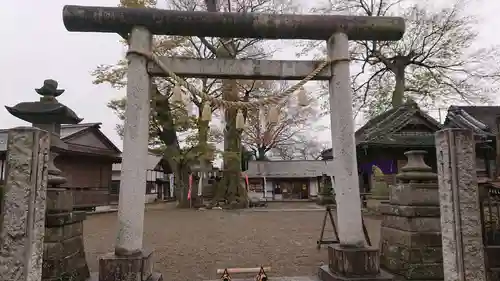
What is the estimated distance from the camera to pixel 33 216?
324 cm

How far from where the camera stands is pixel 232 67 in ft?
17.7

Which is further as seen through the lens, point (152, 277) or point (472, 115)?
point (472, 115)

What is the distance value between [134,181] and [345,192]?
3.14 metres

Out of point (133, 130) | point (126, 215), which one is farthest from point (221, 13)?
point (126, 215)

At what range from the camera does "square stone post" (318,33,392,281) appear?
488 centimetres

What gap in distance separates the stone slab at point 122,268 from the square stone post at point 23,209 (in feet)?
4.17

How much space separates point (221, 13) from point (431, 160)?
1590 cm

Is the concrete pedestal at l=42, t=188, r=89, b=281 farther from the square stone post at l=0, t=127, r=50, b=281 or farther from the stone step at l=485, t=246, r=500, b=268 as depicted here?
the stone step at l=485, t=246, r=500, b=268

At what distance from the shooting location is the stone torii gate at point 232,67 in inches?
190

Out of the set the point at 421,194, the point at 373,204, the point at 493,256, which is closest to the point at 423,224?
the point at 421,194

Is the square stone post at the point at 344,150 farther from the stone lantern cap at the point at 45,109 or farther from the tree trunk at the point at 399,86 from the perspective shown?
the tree trunk at the point at 399,86

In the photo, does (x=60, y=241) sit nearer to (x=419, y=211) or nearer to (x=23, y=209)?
(x=23, y=209)

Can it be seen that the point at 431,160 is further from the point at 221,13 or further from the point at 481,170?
the point at 221,13

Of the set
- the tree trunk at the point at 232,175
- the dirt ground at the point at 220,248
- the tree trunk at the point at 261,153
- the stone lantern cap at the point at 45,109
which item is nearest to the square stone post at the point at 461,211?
the dirt ground at the point at 220,248
